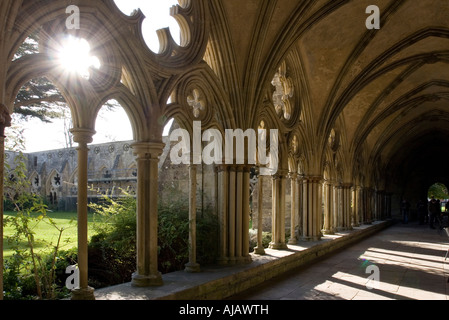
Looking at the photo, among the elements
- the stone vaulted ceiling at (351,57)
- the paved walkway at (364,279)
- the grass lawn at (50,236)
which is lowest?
the paved walkway at (364,279)

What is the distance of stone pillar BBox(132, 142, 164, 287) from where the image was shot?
12.9 ft

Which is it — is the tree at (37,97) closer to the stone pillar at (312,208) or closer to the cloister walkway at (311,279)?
the cloister walkway at (311,279)

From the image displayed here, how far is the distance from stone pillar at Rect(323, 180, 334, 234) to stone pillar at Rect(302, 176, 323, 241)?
3.70ft

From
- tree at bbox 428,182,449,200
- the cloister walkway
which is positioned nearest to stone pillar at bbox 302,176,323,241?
the cloister walkway

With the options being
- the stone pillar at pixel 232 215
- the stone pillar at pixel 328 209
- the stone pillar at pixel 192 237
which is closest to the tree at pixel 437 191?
the stone pillar at pixel 328 209

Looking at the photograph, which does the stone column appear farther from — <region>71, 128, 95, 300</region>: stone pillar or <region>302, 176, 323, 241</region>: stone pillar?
<region>302, 176, 323, 241</region>: stone pillar

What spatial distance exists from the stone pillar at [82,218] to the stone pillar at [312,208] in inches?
223

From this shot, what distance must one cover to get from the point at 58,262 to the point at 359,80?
679 centimetres

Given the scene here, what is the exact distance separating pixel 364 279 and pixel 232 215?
1.94 m

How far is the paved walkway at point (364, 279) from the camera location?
15.4 feet

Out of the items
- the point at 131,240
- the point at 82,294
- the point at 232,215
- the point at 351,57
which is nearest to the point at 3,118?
the point at 82,294

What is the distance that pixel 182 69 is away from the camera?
452 centimetres

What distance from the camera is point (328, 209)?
9828mm

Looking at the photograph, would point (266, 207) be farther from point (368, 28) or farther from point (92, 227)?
point (92, 227)
